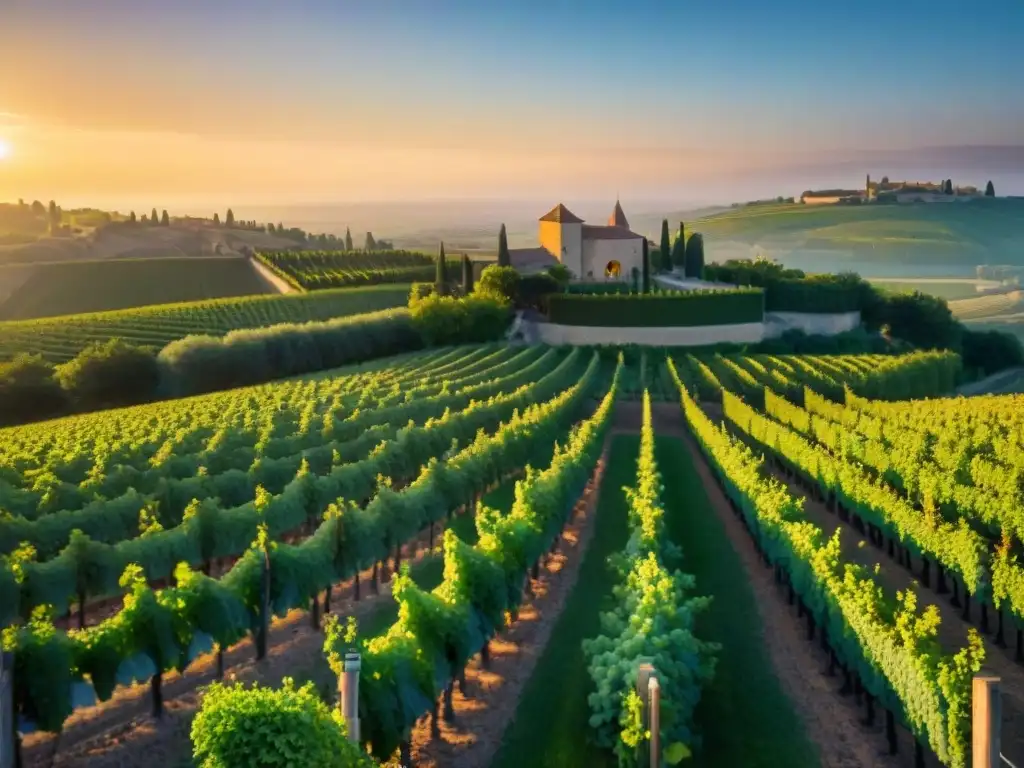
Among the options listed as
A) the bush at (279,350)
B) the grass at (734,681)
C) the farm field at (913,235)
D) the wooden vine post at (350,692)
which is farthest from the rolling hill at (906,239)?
the wooden vine post at (350,692)

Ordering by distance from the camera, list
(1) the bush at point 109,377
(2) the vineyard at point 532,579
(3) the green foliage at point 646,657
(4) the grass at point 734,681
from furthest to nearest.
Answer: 1. (1) the bush at point 109,377
2. (4) the grass at point 734,681
3. (2) the vineyard at point 532,579
4. (3) the green foliage at point 646,657

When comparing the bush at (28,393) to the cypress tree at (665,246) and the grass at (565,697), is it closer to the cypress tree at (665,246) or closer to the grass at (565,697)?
the grass at (565,697)

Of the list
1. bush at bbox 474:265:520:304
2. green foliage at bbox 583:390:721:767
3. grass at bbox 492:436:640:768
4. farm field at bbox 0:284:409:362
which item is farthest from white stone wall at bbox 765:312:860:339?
green foliage at bbox 583:390:721:767

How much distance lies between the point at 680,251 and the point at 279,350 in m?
43.5

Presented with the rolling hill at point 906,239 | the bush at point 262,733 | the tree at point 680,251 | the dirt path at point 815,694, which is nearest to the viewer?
the bush at point 262,733

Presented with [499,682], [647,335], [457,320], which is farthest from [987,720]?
[647,335]

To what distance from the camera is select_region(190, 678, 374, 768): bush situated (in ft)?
24.0

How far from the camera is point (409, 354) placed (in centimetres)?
6150

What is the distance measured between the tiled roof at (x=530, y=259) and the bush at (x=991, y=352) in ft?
120

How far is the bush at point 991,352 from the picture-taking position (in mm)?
83062

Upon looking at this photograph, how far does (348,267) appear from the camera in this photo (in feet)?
313

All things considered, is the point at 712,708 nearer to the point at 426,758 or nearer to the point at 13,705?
the point at 426,758

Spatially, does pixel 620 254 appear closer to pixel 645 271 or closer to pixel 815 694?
pixel 645 271

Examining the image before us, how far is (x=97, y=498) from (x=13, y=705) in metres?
8.78
